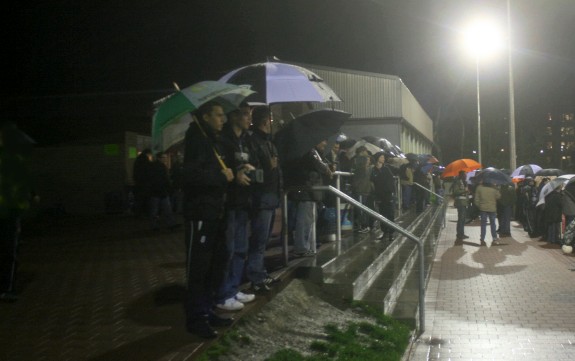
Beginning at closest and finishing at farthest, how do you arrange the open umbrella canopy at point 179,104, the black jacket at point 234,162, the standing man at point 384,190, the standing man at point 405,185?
1. the open umbrella canopy at point 179,104
2. the black jacket at point 234,162
3. the standing man at point 384,190
4. the standing man at point 405,185

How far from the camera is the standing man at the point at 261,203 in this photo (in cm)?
665

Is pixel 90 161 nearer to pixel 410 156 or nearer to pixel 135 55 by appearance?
pixel 135 55

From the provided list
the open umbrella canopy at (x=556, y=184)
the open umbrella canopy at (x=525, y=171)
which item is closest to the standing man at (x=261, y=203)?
the open umbrella canopy at (x=556, y=184)

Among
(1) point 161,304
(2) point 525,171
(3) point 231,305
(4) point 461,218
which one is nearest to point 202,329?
(3) point 231,305

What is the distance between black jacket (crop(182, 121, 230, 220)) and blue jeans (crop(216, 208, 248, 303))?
0.66m

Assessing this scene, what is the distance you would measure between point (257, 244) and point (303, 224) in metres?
2.08

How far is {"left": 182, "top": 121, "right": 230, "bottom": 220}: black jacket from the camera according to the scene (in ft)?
16.3

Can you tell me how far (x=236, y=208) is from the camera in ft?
19.4

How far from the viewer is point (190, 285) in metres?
5.02

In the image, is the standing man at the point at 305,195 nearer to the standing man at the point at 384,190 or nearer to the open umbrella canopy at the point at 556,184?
the standing man at the point at 384,190

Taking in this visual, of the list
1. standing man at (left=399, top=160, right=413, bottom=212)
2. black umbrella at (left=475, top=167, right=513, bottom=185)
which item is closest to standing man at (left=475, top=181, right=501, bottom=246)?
black umbrella at (left=475, top=167, right=513, bottom=185)

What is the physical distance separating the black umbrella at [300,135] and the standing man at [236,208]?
1.81 m

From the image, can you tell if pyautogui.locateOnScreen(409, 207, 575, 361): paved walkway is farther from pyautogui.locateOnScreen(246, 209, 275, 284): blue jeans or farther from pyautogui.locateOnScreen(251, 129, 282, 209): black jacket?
pyautogui.locateOnScreen(251, 129, 282, 209): black jacket

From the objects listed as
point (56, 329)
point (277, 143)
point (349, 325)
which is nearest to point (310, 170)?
point (277, 143)
